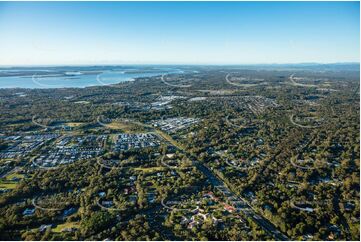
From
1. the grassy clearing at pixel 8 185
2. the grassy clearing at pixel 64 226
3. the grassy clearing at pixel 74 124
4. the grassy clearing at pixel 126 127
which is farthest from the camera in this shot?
the grassy clearing at pixel 74 124

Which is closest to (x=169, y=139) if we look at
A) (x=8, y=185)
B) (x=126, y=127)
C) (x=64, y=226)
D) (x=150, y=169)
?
(x=126, y=127)

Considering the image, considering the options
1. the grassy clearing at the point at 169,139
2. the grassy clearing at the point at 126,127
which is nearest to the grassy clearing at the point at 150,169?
the grassy clearing at the point at 169,139

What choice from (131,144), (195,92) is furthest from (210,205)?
(195,92)

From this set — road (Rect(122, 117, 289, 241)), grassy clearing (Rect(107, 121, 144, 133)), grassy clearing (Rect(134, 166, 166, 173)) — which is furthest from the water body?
road (Rect(122, 117, 289, 241))

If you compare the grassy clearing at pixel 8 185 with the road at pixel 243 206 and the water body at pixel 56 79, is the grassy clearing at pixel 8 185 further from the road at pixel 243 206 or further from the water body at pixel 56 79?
the water body at pixel 56 79

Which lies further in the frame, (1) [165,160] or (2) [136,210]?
(1) [165,160]

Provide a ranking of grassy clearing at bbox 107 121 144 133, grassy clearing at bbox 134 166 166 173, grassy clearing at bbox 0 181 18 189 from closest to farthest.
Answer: grassy clearing at bbox 0 181 18 189 < grassy clearing at bbox 134 166 166 173 < grassy clearing at bbox 107 121 144 133

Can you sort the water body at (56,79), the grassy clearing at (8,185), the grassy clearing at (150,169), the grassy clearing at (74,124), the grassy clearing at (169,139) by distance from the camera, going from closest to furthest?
the grassy clearing at (8,185) < the grassy clearing at (150,169) < the grassy clearing at (169,139) < the grassy clearing at (74,124) < the water body at (56,79)

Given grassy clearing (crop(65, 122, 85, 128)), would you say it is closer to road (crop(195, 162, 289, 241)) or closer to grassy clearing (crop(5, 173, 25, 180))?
grassy clearing (crop(5, 173, 25, 180))

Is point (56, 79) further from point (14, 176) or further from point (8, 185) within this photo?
point (8, 185)

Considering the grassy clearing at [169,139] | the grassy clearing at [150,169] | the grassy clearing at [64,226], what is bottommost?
the grassy clearing at [64,226]

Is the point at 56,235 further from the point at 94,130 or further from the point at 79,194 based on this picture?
the point at 94,130
